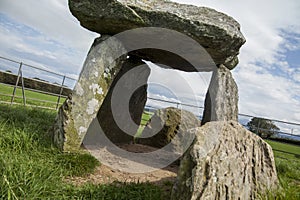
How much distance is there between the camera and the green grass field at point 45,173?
2711 mm

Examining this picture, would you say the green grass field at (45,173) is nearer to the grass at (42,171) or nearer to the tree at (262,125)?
the grass at (42,171)

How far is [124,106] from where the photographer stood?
254 inches

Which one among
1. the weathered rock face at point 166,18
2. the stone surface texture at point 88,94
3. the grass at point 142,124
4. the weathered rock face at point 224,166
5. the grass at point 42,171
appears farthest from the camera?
the grass at point 142,124

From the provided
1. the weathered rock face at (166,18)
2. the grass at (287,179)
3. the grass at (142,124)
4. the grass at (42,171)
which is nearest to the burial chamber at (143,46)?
the weathered rock face at (166,18)

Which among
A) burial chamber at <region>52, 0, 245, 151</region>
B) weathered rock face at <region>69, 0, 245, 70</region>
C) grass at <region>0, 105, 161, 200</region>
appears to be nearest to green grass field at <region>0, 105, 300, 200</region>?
grass at <region>0, 105, 161, 200</region>

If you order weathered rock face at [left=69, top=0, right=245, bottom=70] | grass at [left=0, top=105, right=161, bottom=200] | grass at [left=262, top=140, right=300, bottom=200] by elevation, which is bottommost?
grass at [left=0, top=105, right=161, bottom=200]

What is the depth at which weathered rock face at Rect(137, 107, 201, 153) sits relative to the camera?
6422 millimetres

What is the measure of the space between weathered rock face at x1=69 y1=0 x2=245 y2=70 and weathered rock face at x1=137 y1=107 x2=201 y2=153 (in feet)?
7.84

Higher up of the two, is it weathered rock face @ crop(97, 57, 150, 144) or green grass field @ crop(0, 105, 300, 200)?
weathered rock face @ crop(97, 57, 150, 144)

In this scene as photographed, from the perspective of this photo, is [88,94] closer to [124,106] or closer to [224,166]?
[124,106]

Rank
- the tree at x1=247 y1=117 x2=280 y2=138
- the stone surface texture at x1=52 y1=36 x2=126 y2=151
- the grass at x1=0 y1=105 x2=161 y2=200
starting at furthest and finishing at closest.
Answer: the tree at x1=247 y1=117 x2=280 y2=138
the stone surface texture at x1=52 y1=36 x2=126 y2=151
the grass at x1=0 y1=105 x2=161 y2=200

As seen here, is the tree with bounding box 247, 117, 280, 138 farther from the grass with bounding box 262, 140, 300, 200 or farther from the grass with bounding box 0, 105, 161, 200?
the grass with bounding box 0, 105, 161, 200

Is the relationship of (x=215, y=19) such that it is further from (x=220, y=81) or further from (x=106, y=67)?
(x=106, y=67)

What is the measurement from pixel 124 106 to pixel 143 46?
1.64 meters
